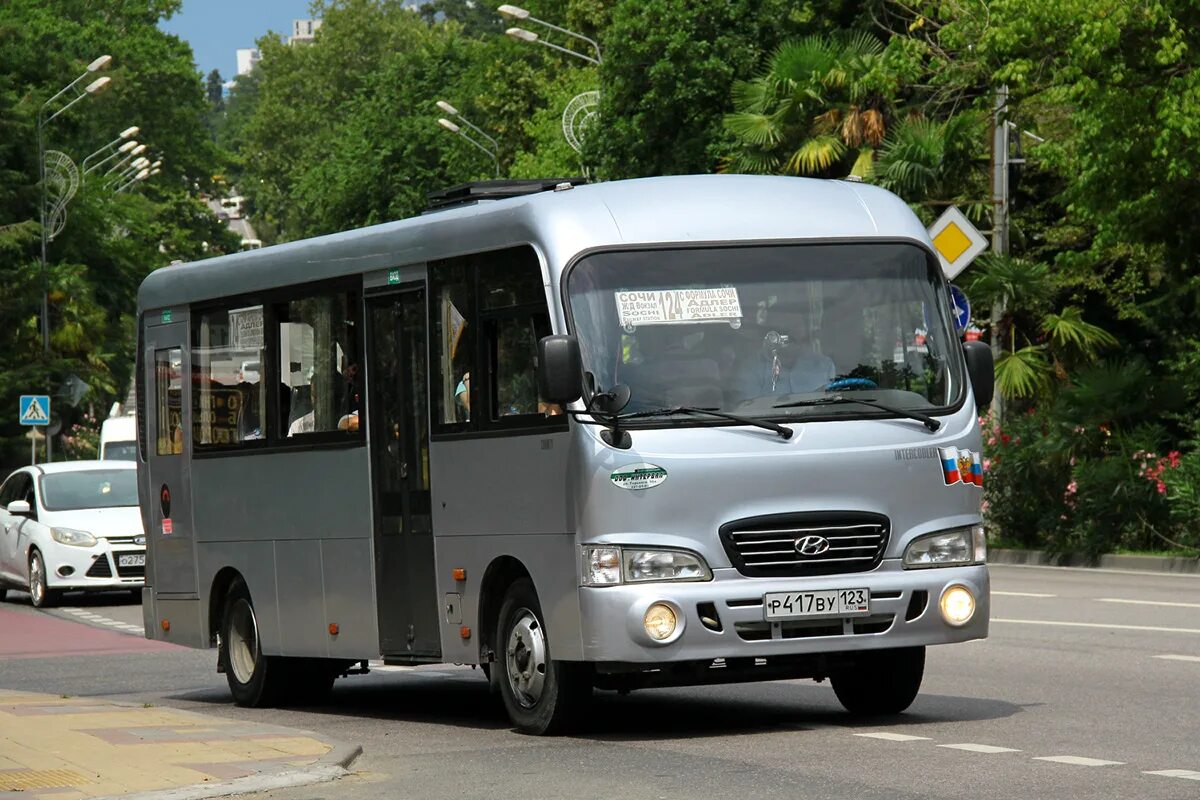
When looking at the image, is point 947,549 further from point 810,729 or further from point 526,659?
point 526,659

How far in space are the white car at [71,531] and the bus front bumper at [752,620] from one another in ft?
56.1

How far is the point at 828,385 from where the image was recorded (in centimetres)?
1193

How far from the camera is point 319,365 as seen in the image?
14.5 m

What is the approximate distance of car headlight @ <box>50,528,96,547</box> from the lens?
28781 mm

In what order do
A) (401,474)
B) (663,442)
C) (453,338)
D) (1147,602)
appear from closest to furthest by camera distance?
(663,442)
(453,338)
(401,474)
(1147,602)

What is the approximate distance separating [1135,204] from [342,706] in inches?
585

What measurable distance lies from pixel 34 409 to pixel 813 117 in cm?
2040

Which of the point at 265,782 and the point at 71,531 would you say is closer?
the point at 265,782

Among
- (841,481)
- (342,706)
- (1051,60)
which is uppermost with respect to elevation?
(1051,60)

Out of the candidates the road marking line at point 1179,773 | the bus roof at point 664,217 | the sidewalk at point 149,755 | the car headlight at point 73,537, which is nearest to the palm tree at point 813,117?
the car headlight at point 73,537

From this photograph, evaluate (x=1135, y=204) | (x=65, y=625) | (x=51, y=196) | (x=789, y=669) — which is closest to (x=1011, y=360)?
(x=1135, y=204)

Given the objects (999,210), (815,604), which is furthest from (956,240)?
(815,604)

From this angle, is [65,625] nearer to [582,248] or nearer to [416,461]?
[416,461]

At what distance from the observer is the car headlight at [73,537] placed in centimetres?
2878
